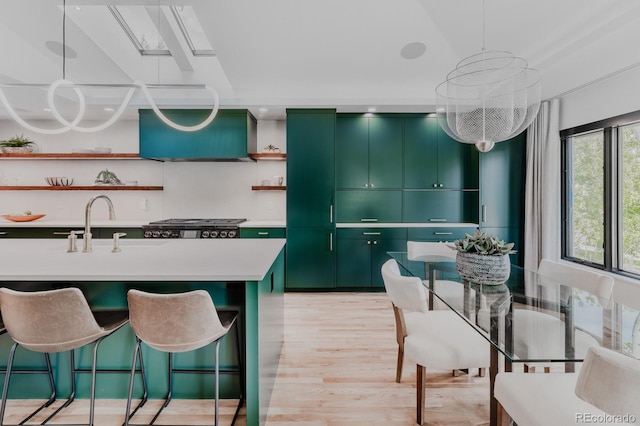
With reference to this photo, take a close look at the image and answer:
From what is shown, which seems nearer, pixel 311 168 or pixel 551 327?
pixel 551 327

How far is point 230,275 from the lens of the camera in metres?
1.63

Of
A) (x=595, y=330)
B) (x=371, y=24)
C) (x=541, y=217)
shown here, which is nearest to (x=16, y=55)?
(x=371, y=24)

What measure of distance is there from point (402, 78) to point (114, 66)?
3.20 m

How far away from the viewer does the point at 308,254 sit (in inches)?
169

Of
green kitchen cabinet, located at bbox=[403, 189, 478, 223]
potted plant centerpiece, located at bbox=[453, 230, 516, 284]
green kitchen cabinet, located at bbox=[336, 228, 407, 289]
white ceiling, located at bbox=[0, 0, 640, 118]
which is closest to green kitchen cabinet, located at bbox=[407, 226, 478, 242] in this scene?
green kitchen cabinet, located at bbox=[336, 228, 407, 289]

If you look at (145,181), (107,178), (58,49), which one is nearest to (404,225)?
(145,181)

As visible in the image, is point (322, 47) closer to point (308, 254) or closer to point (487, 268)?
point (308, 254)

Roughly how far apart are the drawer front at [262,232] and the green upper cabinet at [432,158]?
1.80m

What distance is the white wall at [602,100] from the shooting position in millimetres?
2865

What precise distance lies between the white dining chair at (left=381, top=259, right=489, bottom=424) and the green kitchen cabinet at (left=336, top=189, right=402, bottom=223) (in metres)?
2.64

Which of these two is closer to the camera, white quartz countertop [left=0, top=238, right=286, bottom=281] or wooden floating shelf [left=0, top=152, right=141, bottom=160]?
white quartz countertop [left=0, top=238, right=286, bottom=281]

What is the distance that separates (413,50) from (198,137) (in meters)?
2.72

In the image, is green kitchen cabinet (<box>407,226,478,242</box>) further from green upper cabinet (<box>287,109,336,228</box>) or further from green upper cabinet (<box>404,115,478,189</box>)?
green upper cabinet (<box>287,109,336,228</box>)

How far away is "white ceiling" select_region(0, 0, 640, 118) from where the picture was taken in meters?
2.74
